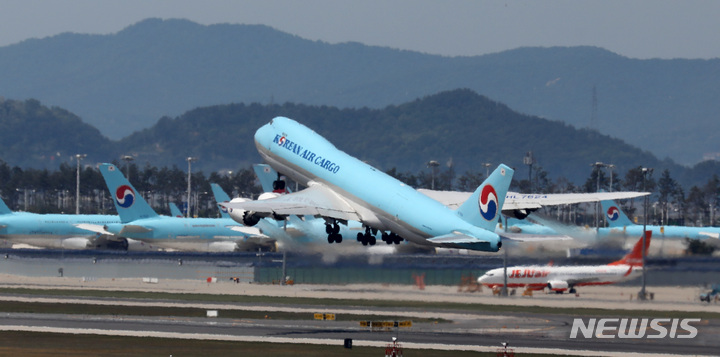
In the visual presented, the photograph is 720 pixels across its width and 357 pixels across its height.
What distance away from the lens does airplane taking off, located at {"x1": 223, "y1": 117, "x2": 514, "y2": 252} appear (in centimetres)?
6681

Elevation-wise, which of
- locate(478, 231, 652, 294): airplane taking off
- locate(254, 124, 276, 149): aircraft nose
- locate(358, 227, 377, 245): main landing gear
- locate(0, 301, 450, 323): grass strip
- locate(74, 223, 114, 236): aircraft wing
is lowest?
locate(0, 301, 450, 323): grass strip

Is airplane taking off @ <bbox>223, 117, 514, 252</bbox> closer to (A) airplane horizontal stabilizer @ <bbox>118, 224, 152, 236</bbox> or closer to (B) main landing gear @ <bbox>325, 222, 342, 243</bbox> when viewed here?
(B) main landing gear @ <bbox>325, 222, 342, 243</bbox>

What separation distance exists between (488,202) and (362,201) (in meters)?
9.02

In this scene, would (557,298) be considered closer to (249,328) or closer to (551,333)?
(551,333)

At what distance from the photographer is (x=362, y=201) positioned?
72.2 meters

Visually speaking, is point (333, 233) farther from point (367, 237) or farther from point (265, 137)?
point (265, 137)

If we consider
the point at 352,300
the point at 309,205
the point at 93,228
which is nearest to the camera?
the point at 309,205

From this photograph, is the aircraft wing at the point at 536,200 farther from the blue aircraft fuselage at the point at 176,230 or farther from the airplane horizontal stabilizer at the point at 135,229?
the airplane horizontal stabilizer at the point at 135,229

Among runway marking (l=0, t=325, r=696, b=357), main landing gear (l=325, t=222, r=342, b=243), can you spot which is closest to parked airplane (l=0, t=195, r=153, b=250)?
main landing gear (l=325, t=222, r=342, b=243)

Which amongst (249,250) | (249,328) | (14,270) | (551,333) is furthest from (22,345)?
(249,250)

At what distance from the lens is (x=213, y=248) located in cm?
13962

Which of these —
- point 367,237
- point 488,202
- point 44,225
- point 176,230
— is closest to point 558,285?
point 367,237

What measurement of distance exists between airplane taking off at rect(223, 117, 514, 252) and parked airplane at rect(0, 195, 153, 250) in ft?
231

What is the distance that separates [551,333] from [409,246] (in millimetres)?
44804
